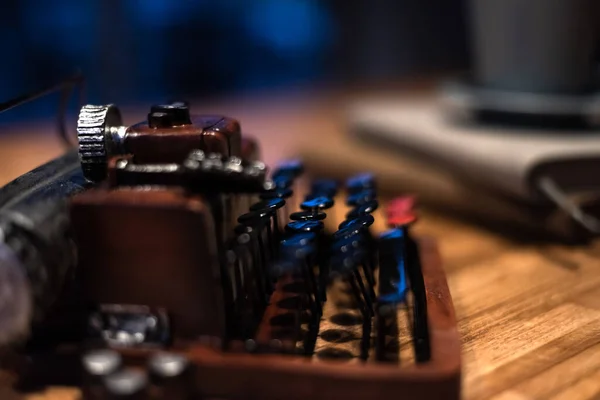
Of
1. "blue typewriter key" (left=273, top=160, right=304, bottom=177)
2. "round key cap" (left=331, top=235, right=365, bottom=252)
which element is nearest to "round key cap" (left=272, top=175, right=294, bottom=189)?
"blue typewriter key" (left=273, top=160, right=304, bottom=177)

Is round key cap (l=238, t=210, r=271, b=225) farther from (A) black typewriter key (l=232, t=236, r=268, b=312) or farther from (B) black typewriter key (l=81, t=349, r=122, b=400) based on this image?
(B) black typewriter key (l=81, t=349, r=122, b=400)

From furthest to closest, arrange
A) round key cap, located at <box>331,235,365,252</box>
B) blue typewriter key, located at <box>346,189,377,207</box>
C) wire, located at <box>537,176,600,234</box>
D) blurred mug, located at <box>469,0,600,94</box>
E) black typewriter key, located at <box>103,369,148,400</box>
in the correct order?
blurred mug, located at <box>469,0,600,94</box>, wire, located at <box>537,176,600,234</box>, blue typewriter key, located at <box>346,189,377,207</box>, round key cap, located at <box>331,235,365,252</box>, black typewriter key, located at <box>103,369,148,400</box>

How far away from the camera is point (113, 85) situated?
1593 mm

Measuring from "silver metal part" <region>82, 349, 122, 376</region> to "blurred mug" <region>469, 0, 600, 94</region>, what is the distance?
0.71m

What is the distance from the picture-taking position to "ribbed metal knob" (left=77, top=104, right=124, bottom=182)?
0.50 meters

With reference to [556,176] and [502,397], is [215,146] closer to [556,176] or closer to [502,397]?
[502,397]

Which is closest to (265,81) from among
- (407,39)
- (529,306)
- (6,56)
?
(407,39)

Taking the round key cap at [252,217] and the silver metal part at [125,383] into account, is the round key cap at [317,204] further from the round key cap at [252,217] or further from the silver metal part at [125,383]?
the silver metal part at [125,383]

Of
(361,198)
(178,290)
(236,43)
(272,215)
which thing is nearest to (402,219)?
(361,198)

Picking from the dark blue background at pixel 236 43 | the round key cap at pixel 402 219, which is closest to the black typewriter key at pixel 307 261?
the round key cap at pixel 402 219

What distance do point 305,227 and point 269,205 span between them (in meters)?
0.04

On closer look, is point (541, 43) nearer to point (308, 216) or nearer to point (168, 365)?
point (308, 216)

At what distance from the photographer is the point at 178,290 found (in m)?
0.44

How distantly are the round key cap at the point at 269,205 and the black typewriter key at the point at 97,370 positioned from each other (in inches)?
6.6
